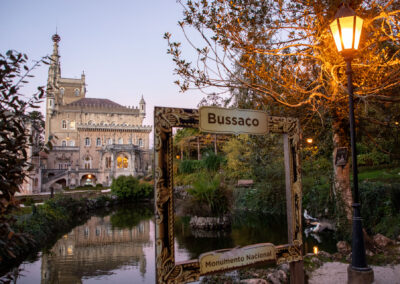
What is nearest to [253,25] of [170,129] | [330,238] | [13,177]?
[170,129]

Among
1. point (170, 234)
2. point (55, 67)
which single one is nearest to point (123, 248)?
point (170, 234)

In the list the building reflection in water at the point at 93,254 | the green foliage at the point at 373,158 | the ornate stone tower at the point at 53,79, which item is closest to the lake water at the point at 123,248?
the building reflection in water at the point at 93,254

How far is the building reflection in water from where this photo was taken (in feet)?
21.7

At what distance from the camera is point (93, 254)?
8289mm

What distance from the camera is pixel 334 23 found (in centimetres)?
444

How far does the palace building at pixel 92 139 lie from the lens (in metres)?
45.2

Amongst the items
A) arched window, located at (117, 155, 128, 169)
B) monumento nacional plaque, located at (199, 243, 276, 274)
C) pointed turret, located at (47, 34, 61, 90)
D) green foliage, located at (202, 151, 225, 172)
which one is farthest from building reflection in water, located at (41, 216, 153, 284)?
pointed turret, located at (47, 34, 61, 90)

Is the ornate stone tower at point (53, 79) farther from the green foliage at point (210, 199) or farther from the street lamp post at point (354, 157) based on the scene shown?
the street lamp post at point (354, 157)

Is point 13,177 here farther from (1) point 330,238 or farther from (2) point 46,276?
(1) point 330,238

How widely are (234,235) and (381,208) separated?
13.7 feet

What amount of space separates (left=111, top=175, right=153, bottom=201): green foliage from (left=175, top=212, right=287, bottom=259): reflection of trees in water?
13.3 meters

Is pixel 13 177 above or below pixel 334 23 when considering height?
below

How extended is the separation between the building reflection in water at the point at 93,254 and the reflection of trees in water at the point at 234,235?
1.18m

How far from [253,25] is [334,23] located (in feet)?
8.32
